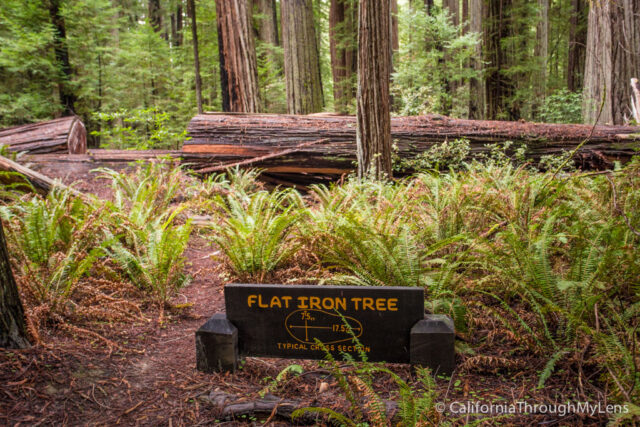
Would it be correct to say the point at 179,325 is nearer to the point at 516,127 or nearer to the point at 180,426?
the point at 180,426

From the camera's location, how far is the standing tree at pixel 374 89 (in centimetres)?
491

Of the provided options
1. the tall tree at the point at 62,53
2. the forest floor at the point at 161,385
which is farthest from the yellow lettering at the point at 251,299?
the tall tree at the point at 62,53

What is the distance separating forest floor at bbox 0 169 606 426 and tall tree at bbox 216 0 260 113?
22.7 feet

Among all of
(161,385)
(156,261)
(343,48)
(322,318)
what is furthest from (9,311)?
(343,48)

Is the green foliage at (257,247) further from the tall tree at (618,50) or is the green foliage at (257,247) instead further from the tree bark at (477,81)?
the tree bark at (477,81)

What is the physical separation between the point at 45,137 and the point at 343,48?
8900 millimetres

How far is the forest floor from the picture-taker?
1.70 m

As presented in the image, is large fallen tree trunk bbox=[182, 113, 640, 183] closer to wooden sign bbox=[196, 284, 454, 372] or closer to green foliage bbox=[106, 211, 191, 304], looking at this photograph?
green foliage bbox=[106, 211, 191, 304]

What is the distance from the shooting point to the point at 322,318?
1992 mm

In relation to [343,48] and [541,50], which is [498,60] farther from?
[343,48]

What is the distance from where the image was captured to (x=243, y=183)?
6113 mm

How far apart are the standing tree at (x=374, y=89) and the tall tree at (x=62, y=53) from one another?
10644mm

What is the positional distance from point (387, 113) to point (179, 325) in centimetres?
379

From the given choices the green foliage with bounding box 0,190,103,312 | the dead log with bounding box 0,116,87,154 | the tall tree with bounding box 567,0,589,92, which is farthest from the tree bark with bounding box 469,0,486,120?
the green foliage with bounding box 0,190,103,312
